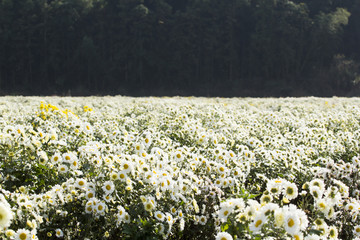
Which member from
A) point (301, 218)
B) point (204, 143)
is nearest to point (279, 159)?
point (204, 143)

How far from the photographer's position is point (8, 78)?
5469 cm

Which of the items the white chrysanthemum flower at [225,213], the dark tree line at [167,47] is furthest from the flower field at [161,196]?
the dark tree line at [167,47]

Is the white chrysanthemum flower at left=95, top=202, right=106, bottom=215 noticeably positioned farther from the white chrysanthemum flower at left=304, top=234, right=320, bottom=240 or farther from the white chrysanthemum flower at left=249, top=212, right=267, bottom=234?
the white chrysanthemum flower at left=304, top=234, right=320, bottom=240

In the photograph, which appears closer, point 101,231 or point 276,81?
point 101,231

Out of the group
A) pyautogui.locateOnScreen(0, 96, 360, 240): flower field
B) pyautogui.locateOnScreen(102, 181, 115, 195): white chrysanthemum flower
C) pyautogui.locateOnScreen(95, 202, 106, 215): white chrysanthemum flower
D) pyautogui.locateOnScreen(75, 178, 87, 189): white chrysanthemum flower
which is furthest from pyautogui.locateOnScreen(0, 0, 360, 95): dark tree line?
pyautogui.locateOnScreen(95, 202, 106, 215): white chrysanthemum flower

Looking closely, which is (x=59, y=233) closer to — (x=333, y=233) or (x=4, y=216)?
(x=4, y=216)

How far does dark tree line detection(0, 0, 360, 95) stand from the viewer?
2109 inches

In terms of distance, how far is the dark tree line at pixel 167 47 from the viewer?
176ft

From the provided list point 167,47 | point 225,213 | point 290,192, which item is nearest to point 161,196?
point 225,213

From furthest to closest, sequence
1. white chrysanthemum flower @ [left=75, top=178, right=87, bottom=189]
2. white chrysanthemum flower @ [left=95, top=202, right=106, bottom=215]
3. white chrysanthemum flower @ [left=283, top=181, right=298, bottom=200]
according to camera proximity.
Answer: white chrysanthemum flower @ [left=75, top=178, right=87, bottom=189] → white chrysanthemum flower @ [left=95, top=202, right=106, bottom=215] → white chrysanthemum flower @ [left=283, top=181, right=298, bottom=200]

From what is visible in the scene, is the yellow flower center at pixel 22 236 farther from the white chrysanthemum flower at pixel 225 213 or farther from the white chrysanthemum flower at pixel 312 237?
the white chrysanthemum flower at pixel 312 237

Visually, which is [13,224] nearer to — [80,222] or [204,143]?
[80,222]

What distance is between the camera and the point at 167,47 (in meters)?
55.5

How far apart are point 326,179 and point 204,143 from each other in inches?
84.0
